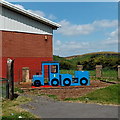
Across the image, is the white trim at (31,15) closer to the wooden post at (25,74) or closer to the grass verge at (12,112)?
the wooden post at (25,74)

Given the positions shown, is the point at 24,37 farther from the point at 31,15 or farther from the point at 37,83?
the point at 37,83

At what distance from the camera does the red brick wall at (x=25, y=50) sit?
18.5m

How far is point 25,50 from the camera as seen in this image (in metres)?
19.8

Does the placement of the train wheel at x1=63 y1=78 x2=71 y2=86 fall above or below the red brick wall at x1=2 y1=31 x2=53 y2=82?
below

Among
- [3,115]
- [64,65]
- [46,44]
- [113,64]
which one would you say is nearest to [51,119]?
[3,115]

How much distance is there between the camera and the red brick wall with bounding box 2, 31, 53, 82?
18.5 meters

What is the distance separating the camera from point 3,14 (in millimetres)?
18000

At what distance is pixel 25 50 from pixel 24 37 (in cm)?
121

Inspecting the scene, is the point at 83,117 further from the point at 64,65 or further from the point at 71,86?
the point at 64,65

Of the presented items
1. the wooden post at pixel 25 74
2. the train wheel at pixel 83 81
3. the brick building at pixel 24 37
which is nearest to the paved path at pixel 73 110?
the train wheel at pixel 83 81

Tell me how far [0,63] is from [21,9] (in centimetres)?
508

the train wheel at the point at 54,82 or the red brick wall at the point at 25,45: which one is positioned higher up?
the red brick wall at the point at 25,45

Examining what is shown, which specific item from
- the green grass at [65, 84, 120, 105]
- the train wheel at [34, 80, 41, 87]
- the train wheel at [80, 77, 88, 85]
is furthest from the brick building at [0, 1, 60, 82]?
the green grass at [65, 84, 120, 105]

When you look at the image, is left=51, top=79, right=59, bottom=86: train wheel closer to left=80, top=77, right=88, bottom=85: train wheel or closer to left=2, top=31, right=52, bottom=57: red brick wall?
left=80, top=77, right=88, bottom=85: train wheel
